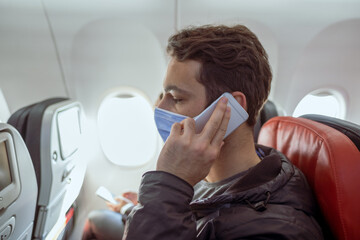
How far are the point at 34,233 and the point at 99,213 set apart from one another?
78 cm

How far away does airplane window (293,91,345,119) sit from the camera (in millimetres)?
2850

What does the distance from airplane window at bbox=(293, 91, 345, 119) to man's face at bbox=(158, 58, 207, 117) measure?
6.21ft

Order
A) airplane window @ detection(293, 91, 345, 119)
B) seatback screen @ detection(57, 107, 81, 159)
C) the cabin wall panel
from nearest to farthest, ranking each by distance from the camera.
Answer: seatback screen @ detection(57, 107, 81, 159) < the cabin wall panel < airplane window @ detection(293, 91, 345, 119)

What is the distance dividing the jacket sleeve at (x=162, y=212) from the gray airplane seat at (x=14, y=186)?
722 mm

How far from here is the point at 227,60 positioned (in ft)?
4.25

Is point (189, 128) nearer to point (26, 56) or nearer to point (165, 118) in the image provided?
point (165, 118)

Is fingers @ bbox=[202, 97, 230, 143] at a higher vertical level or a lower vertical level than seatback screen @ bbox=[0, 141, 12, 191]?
higher

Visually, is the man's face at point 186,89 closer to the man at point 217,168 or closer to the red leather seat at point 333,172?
the man at point 217,168

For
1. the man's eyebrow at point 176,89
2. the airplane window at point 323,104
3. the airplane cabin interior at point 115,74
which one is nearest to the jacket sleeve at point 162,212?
the man's eyebrow at point 176,89

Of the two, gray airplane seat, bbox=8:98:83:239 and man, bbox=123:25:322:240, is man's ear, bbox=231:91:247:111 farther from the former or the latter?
gray airplane seat, bbox=8:98:83:239

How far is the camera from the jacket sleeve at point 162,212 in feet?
3.15

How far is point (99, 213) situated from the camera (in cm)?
261

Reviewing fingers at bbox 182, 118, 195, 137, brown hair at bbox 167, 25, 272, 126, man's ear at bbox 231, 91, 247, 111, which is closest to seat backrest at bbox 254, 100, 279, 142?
brown hair at bbox 167, 25, 272, 126

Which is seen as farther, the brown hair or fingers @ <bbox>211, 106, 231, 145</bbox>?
the brown hair
